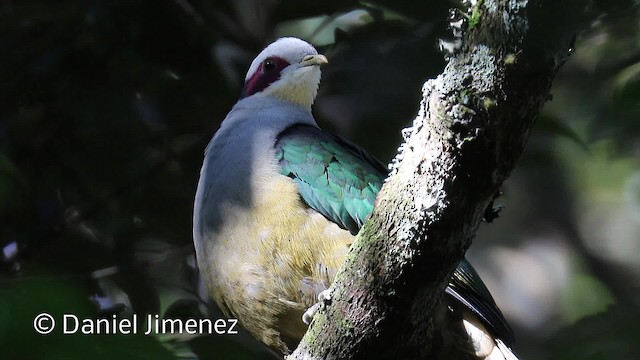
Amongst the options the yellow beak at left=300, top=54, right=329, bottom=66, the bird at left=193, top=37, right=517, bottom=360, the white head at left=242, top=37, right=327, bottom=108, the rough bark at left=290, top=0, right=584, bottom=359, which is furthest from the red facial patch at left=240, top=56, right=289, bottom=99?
the rough bark at left=290, top=0, right=584, bottom=359

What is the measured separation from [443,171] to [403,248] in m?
0.29

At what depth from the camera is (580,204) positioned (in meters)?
8.33

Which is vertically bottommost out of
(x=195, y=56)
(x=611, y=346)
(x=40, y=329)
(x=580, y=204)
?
(x=40, y=329)

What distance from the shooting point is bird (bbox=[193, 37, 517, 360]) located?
3.77m

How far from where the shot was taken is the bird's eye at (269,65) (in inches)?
208

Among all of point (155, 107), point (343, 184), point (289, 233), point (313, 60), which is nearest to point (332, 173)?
point (343, 184)

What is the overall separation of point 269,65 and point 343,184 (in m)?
1.39

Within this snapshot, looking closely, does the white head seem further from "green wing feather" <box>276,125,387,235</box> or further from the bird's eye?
"green wing feather" <box>276,125,387,235</box>

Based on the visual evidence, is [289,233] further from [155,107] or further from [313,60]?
[155,107]

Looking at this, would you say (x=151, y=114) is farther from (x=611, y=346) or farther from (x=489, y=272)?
(x=489, y=272)

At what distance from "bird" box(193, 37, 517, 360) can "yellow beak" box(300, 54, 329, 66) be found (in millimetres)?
605

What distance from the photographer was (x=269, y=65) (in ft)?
17.4

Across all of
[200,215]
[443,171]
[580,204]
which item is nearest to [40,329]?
[443,171]

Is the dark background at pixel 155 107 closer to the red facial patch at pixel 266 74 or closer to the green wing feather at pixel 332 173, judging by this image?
the red facial patch at pixel 266 74
